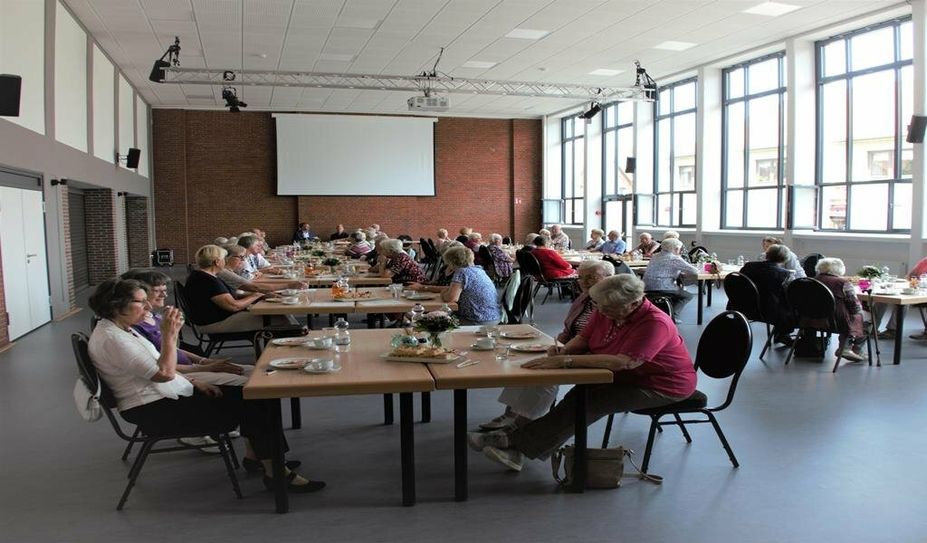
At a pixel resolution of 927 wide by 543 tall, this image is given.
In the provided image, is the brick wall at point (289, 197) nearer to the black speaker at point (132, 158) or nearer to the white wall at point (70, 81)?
the black speaker at point (132, 158)

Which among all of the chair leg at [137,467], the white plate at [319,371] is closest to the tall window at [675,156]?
the white plate at [319,371]

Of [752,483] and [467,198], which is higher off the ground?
[467,198]

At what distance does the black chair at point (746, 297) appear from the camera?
287 inches

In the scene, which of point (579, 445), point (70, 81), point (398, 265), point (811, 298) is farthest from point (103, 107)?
point (579, 445)

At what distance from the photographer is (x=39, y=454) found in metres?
4.41

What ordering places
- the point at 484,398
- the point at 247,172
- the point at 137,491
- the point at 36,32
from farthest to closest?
1. the point at 247,172
2. the point at 36,32
3. the point at 484,398
4. the point at 137,491

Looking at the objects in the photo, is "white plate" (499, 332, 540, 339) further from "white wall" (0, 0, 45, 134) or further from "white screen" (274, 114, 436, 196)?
"white screen" (274, 114, 436, 196)

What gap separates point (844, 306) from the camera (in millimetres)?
6691

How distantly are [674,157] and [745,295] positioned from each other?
33.9 feet

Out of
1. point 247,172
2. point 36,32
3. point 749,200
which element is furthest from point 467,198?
point 36,32

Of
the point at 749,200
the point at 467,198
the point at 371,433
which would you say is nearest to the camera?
the point at 371,433

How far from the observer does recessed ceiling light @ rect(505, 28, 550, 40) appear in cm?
1208

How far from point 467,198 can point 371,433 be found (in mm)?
18182

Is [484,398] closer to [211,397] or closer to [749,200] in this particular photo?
[211,397]
